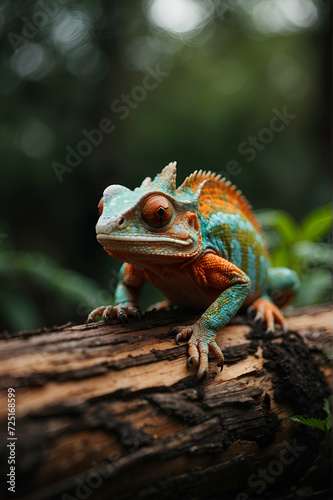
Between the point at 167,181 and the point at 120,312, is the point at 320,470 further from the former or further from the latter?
the point at 167,181

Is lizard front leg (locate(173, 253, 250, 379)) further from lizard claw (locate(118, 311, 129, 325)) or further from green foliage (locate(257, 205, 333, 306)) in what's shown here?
green foliage (locate(257, 205, 333, 306))

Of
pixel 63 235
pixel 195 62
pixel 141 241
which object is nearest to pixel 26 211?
pixel 63 235

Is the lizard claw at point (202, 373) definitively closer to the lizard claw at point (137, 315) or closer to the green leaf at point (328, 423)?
the lizard claw at point (137, 315)

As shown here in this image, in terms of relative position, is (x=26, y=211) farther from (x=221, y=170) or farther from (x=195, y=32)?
(x=195, y=32)

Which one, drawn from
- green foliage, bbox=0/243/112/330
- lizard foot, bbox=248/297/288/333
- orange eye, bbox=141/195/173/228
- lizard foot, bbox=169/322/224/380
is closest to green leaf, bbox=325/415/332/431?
lizard foot, bbox=248/297/288/333

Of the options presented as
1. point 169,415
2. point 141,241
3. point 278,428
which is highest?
point 141,241

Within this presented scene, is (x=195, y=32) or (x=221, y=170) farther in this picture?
(x=195, y=32)
